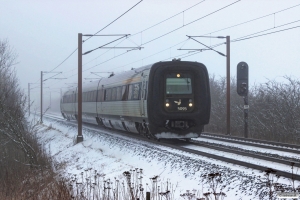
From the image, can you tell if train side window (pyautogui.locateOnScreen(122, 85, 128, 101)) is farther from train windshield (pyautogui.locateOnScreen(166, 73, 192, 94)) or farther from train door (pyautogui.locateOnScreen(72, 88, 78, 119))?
train door (pyautogui.locateOnScreen(72, 88, 78, 119))

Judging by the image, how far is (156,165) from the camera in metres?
13.3

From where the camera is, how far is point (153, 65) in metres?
18.2

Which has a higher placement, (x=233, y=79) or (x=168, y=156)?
(x=233, y=79)

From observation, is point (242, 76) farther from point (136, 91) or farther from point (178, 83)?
point (178, 83)

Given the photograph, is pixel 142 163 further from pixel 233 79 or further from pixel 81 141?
pixel 233 79

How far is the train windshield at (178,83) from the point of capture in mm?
18359

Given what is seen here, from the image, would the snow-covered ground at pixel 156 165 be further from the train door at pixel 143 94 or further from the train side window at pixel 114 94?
the train side window at pixel 114 94

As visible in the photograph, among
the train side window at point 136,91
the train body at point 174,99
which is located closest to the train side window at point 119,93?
the train side window at point 136,91

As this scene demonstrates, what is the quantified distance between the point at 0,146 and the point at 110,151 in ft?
20.7

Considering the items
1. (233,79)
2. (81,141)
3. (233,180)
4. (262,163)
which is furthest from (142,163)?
(233,79)

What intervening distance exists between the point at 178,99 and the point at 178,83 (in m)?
0.62

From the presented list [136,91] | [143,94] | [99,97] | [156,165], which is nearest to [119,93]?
[136,91]

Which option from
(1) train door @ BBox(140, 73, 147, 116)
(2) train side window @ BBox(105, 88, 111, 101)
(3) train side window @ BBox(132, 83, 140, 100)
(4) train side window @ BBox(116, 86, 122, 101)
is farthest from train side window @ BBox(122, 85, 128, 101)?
(2) train side window @ BBox(105, 88, 111, 101)

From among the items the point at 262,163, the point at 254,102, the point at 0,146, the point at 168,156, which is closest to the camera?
the point at 262,163
